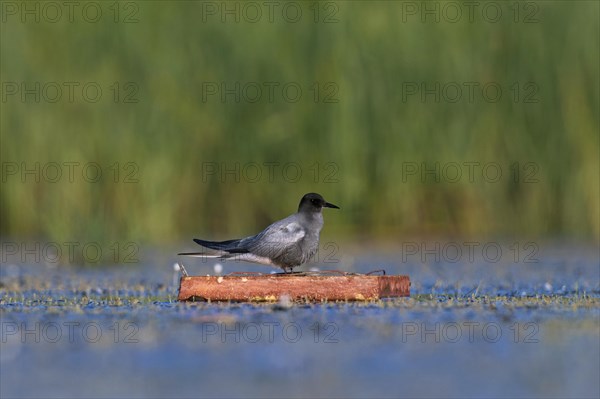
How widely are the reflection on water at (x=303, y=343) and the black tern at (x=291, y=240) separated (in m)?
0.73

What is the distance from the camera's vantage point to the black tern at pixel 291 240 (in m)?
10.2

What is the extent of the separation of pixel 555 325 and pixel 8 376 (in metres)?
3.51

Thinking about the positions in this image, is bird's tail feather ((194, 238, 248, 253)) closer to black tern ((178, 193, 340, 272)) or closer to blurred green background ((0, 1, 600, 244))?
black tern ((178, 193, 340, 272))

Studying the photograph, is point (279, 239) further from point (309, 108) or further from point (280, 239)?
point (309, 108)

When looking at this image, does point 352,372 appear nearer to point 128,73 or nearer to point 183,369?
point 183,369

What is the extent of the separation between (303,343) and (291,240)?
2.44 m

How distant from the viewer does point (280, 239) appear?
33.6 ft

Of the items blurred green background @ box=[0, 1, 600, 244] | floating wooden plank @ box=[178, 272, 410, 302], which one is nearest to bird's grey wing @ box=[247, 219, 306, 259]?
floating wooden plank @ box=[178, 272, 410, 302]

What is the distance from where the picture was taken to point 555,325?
28.0 ft

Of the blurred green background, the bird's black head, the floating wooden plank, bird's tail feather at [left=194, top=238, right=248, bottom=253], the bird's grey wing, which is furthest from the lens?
the blurred green background

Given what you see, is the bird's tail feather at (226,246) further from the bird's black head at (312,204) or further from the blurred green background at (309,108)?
the blurred green background at (309,108)

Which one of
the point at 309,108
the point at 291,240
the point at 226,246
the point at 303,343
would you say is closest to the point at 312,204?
the point at 291,240

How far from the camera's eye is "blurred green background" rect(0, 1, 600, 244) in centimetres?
1469

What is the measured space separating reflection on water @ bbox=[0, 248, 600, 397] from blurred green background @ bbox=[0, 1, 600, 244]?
3.24 meters
